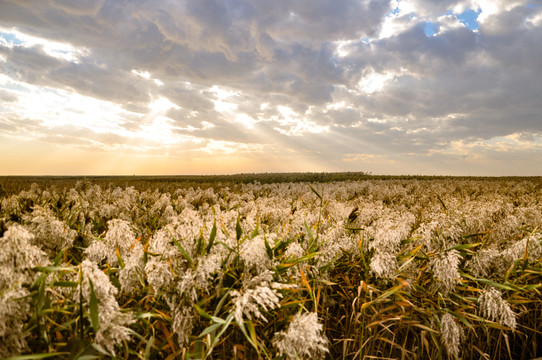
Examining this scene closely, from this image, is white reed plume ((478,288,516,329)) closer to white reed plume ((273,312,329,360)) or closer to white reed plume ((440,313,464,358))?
white reed plume ((440,313,464,358))

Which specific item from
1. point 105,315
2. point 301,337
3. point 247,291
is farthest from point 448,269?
point 105,315

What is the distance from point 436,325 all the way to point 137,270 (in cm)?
263

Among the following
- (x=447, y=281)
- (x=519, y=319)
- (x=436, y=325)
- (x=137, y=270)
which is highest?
(x=137, y=270)

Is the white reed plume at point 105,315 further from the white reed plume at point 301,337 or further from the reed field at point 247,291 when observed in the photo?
the white reed plume at point 301,337

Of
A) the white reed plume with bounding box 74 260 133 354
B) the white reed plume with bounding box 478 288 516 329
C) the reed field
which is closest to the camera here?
the white reed plume with bounding box 74 260 133 354

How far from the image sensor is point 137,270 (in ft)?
7.66

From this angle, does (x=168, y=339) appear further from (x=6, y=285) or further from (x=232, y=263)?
(x=6, y=285)

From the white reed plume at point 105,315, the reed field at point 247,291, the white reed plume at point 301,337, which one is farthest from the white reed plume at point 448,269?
the white reed plume at point 105,315

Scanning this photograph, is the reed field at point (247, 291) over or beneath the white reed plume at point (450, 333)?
over

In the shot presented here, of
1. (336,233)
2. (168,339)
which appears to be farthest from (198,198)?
(168,339)

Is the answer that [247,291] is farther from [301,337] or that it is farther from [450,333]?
[450,333]

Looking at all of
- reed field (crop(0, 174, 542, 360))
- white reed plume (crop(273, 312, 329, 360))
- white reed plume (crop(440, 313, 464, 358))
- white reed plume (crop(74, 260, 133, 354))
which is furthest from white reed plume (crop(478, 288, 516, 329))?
white reed plume (crop(74, 260, 133, 354))

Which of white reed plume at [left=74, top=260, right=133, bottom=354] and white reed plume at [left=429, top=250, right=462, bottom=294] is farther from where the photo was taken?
white reed plume at [left=429, top=250, right=462, bottom=294]

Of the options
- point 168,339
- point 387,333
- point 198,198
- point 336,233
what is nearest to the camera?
point 168,339
